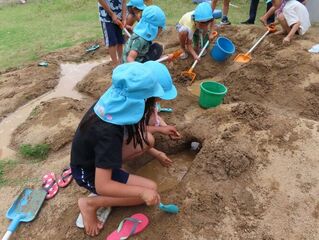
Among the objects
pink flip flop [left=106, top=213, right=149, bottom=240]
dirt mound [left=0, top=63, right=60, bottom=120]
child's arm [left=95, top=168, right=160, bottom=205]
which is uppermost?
child's arm [left=95, top=168, right=160, bottom=205]

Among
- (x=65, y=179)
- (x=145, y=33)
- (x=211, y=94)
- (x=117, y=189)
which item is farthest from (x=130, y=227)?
(x=145, y=33)

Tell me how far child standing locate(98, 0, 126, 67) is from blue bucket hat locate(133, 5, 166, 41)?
0.75 m

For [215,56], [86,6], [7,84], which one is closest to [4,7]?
[86,6]

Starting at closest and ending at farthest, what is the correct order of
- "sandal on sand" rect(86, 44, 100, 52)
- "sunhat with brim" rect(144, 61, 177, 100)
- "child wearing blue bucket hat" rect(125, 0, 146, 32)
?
"sunhat with brim" rect(144, 61, 177, 100) → "child wearing blue bucket hat" rect(125, 0, 146, 32) → "sandal on sand" rect(86, 44, 100, 52)

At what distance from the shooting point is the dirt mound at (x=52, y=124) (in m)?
3.51

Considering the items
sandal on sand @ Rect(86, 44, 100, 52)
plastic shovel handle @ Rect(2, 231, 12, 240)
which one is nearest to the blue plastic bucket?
sandal on sand @ Rect(86, 44, 100, 52)

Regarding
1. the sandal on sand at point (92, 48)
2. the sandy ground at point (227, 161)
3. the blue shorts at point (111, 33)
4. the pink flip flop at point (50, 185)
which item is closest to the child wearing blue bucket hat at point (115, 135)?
the sandy ground at point (227, 161)

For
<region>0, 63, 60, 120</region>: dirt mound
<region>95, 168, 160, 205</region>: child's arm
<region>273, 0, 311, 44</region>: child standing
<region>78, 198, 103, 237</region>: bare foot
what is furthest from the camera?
<region>273, 0, 311, 44</region>: child standing

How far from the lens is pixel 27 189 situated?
280cm

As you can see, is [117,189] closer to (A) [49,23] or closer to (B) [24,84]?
(B) [24,84]

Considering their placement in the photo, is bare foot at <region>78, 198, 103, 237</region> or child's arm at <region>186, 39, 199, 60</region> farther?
child's arm at <region>186, 39, 199, 60</region>

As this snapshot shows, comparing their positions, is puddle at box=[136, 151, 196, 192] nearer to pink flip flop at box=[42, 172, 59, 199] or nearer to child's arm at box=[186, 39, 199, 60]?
pink flip flop at box=[42, 172, 59, 199]

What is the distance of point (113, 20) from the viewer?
4305 mm

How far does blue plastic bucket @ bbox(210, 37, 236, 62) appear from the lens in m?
4.78
